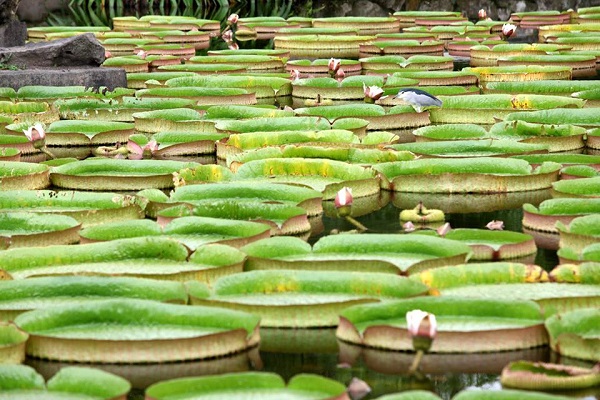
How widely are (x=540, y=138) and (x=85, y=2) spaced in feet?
49.4

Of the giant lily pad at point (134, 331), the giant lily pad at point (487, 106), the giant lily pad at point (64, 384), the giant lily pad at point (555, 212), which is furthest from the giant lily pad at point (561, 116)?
the giant lily pad at point (64, 384)

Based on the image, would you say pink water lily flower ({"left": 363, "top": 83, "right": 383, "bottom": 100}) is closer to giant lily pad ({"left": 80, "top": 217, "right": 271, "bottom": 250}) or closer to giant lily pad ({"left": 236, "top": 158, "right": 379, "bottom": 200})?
giant lily pad ({"left": 236, "top": 158, "right": 379, "bottom": 200})

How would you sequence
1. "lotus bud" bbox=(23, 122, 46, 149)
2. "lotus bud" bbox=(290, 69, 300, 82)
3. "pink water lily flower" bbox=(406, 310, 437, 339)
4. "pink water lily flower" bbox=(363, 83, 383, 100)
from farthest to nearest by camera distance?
1. "lotus bud" bbox=(290, 69, 300, 82)
2. "pink water lily flower" bbox=(363, 83, 383, 100)
3. "lotus bud" bbox=(23, 122, 46, 149)
4. "pink water lily flower" bbox=(406, 310, 437, 339)

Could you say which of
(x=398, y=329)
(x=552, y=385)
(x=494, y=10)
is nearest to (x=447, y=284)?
(x=398, y=329)

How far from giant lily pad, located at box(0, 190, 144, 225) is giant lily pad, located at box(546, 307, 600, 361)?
1849 millimetres

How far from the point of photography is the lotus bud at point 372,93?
740 cm

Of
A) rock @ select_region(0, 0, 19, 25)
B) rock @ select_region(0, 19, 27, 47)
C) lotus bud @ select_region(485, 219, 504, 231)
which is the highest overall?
rock @ select_region(0, 0, 19, 25)

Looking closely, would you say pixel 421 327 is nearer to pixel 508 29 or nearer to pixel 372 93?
pixel 372 93

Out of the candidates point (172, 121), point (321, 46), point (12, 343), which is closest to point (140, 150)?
point (172, 121)

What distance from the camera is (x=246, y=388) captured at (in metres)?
2.59

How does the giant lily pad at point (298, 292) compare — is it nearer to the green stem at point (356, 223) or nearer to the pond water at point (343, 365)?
the pond water at point (343, 365)

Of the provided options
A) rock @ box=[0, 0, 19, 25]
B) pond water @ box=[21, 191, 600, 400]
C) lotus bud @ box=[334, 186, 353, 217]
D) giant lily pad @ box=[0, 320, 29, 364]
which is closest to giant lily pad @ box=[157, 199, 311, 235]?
lotus bud @ box=[334, 186, 353, 217]

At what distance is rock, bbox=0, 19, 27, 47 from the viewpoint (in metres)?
9.20

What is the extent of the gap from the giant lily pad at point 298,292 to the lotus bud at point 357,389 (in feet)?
1.35
